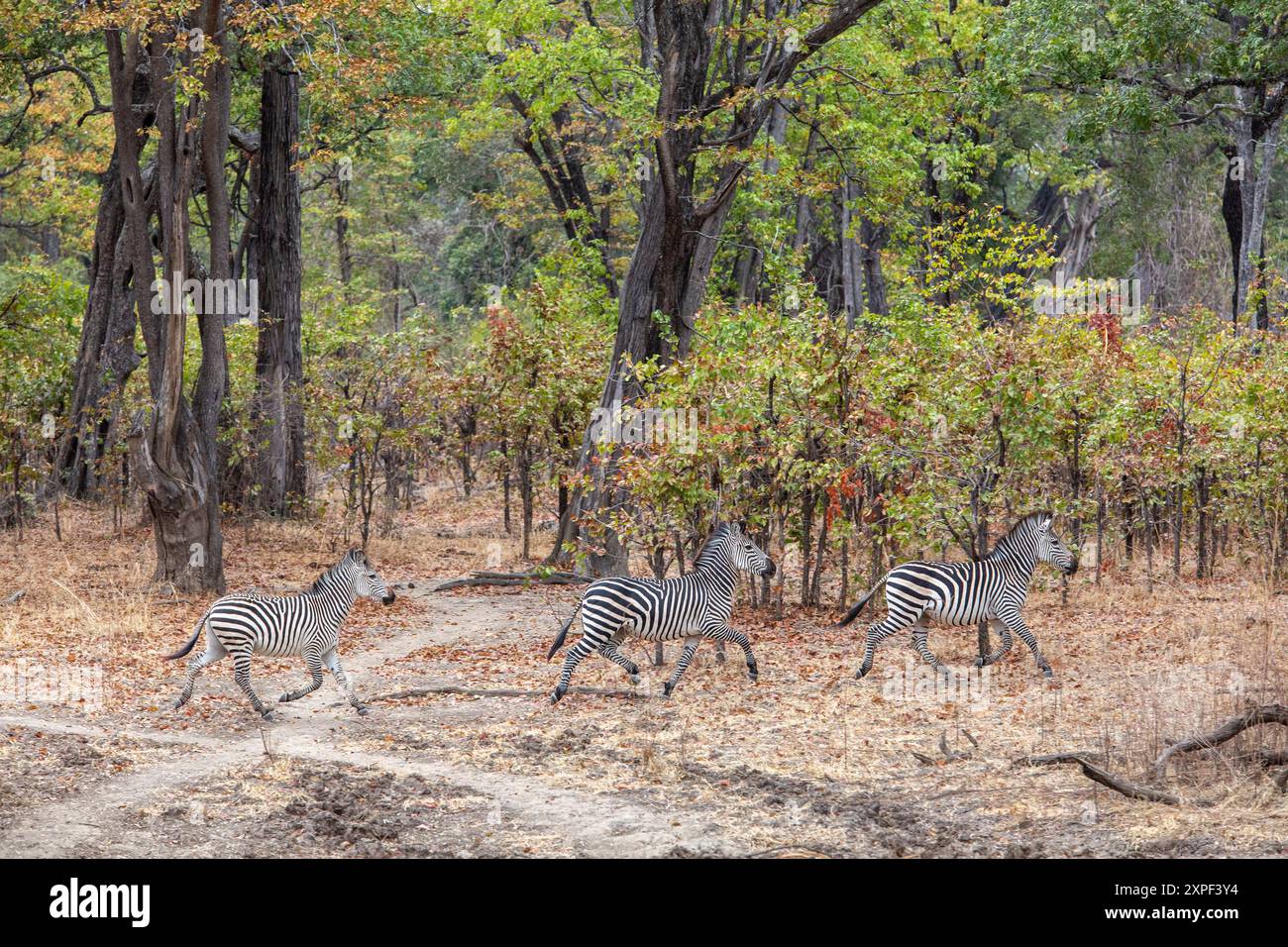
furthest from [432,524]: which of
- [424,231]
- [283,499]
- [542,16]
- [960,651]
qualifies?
[424,231]

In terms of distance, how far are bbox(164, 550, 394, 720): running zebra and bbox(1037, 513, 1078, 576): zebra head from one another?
646cm

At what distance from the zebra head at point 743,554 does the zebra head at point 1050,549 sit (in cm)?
268

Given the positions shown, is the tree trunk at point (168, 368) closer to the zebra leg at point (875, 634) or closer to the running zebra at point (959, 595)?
the zebra leg at point (875, 634)

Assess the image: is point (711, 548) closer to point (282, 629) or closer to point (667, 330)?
point (282, 629)

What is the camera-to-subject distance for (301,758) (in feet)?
34.2

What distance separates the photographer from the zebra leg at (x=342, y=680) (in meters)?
12.1

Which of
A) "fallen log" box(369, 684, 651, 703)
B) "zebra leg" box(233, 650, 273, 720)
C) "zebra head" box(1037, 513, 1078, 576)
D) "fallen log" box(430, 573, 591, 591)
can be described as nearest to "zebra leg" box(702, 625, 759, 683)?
"fallen log" box(369, 684, 651, 703)

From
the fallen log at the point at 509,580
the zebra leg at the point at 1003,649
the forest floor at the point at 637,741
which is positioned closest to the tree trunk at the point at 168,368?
the forest floor at the point at 637,741

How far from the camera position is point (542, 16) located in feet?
73.9

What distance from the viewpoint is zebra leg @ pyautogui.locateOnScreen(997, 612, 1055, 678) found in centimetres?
1282

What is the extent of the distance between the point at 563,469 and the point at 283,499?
20.2 feet

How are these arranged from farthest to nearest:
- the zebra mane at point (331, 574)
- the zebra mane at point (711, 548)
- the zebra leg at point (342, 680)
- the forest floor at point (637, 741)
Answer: the zebra mane at point (711, 548)
the zebra mane at point (331, 574)
the zebra leg at point (342, 680)
the forest floor at point (637, 741)

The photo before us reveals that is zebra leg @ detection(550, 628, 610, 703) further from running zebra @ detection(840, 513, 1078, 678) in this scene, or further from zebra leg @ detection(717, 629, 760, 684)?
running zebra @ detection(840, 513, 1078, 678)

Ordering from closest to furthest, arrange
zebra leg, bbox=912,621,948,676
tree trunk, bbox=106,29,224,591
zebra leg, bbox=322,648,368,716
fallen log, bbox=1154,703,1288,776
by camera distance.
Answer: fallen log, bbox=1154,703,1288,776 → zebra leg, bbox=322,648,368,716 → zebra leg, bbox=912,621,948,676 → tree trunk, bbox=106,29,224,591
